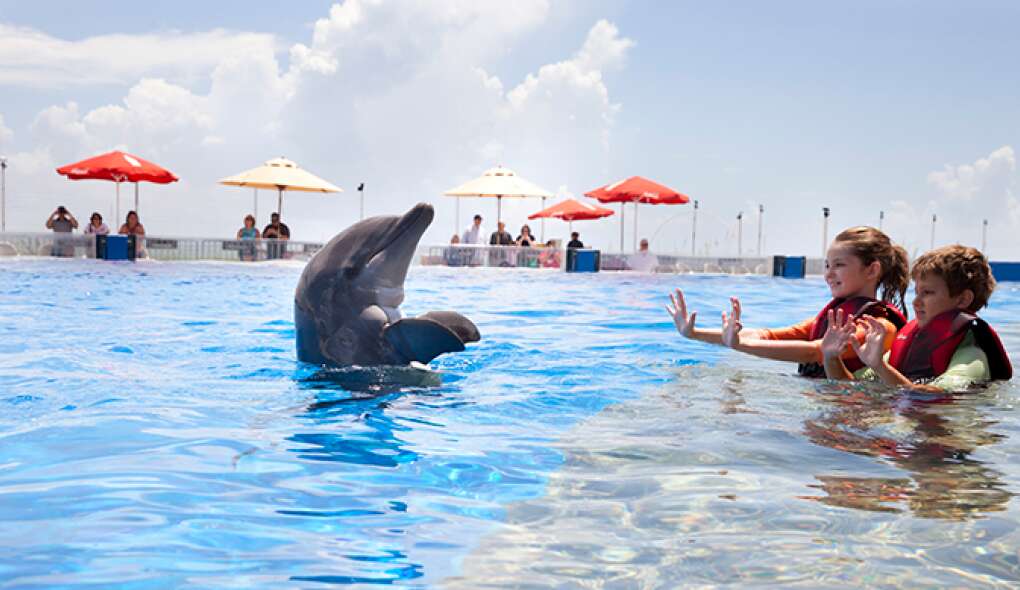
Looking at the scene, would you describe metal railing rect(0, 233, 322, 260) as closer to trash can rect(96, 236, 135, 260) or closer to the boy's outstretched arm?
→ trash can rect(96, 236, 135, 260)

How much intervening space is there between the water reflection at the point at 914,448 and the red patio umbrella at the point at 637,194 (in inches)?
785

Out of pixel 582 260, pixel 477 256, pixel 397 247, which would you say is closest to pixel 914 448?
pixel 397 247

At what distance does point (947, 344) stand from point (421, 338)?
2377mm

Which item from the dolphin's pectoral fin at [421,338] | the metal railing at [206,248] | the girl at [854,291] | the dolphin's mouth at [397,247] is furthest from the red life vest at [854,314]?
the metal railing at [206,248]

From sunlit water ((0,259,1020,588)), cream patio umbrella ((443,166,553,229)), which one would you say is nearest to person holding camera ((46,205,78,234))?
cream patio umbrella ((443,166,553,229))

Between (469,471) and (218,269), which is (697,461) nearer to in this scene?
(469,471)

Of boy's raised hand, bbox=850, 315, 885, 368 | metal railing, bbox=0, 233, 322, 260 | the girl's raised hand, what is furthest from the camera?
metal railing, bbox=0, 233, 322, 260

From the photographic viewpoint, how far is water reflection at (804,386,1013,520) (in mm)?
2590

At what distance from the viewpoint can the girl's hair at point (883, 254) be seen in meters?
4.51

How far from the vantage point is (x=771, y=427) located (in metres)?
3.59

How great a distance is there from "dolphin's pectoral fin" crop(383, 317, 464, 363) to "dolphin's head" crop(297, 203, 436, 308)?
0.83 feet

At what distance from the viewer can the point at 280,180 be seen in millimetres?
21953

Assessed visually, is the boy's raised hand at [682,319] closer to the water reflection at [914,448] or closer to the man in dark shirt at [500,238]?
the water reflection at [914,448]

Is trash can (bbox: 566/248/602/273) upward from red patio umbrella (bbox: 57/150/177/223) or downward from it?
downward
